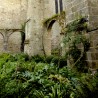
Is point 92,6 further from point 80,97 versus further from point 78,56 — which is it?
point 80,97

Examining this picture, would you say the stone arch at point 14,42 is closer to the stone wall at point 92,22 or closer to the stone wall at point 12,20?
the stone wall at point 12,20

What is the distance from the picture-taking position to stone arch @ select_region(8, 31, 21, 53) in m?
24.0

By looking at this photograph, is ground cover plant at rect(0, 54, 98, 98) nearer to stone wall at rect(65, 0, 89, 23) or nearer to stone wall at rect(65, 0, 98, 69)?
stone wall at rect(65, 0, 98, 69)

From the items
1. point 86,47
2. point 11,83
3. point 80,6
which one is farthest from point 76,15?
point 11,83

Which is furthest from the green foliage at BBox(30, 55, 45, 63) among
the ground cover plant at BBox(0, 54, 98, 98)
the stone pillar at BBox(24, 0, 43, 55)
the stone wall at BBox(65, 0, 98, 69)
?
the stone wall at BBox(65, 0, 98, 69)

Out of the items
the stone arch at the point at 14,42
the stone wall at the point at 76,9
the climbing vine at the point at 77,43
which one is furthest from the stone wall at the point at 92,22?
the stone arch at the point at 14,42

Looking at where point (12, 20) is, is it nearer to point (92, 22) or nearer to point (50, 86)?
point (92, 22)

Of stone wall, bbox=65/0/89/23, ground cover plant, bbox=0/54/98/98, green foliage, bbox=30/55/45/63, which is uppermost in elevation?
stone wall, bbox=65/0/89/23

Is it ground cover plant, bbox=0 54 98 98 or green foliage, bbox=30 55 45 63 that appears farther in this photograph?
green foliage, bbox=30 55 45 63

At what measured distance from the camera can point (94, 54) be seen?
7062mm

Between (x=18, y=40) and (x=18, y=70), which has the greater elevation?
(x=18, y=40)

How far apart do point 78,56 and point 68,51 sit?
536mm

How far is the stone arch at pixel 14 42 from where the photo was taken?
78.7ft

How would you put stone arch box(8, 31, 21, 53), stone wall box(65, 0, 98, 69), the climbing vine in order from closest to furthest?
stone wall box(65, 0, 98, 69) < the climbing vine < stone arch box(8, 31, 21, 53)
